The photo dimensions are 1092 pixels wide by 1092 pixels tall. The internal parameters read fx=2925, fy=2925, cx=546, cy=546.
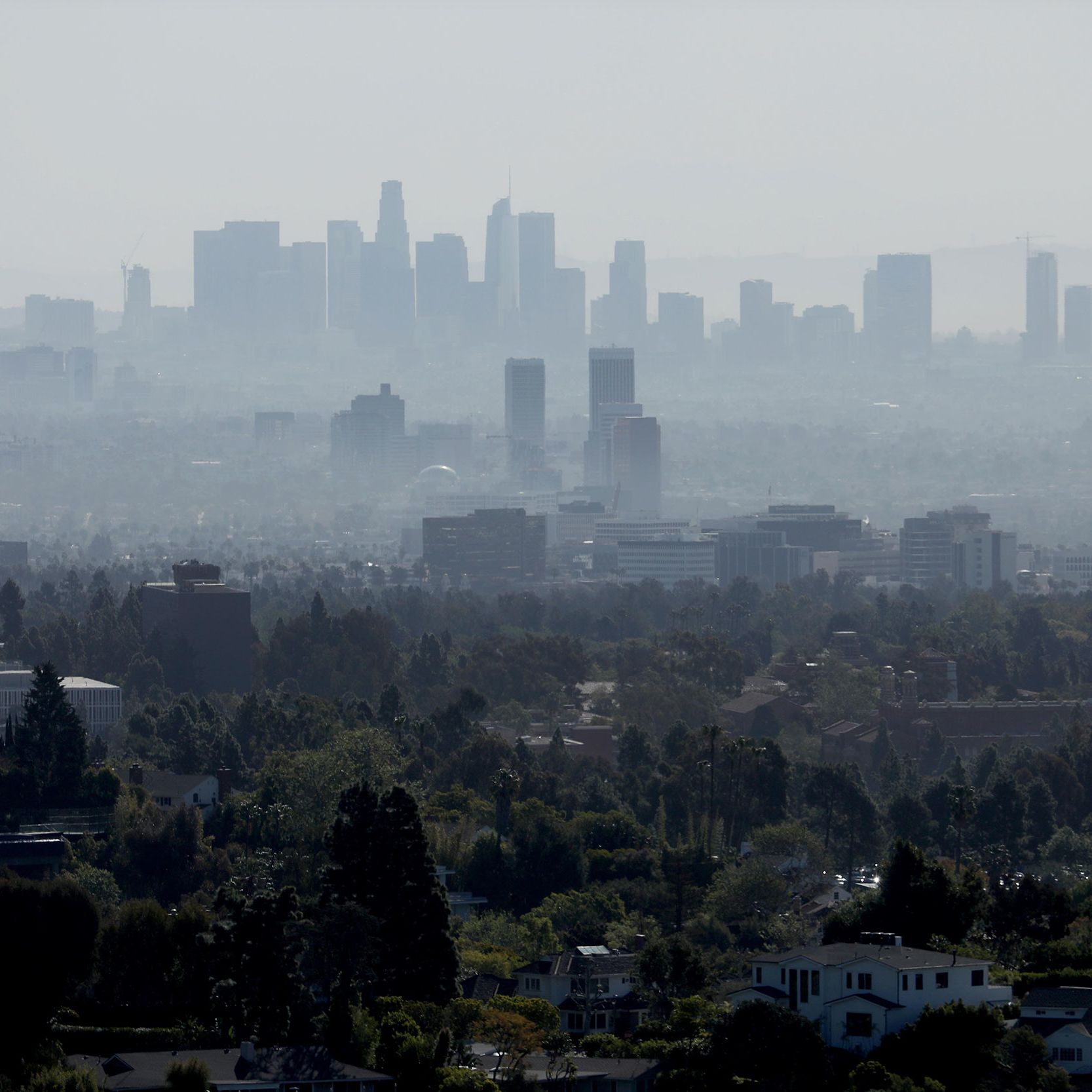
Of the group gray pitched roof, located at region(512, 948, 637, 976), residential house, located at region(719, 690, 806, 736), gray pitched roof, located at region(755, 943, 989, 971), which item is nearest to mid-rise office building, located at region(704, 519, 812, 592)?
residential house, located at region(719, 690, 806, 736)

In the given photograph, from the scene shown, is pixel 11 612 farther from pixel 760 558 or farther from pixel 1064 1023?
pixel 760 558

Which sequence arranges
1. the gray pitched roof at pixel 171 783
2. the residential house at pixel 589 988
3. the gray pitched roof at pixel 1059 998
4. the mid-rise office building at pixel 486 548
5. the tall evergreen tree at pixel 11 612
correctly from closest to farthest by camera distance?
the gray pitched roof at pixel 1059 998
the residential house at pixel 589 988
the gray pitched roof at pixel 171 783
the tall evergreen tree at pixel 11 612
the mid-rise office building at pixel 486 548

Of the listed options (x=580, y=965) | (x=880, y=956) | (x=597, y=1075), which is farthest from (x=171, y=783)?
(x=880, y=956)

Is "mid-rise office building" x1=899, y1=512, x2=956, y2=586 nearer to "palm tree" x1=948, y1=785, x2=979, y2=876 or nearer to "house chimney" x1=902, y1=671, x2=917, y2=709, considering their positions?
"house chimney" x1=902, y1=671, x2=917, y2=709

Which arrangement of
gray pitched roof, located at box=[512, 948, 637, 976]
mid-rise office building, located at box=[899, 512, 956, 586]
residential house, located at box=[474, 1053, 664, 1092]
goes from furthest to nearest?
mid-rise office building, located at box=[899, 512, 956, 586] → gray pitched roof, located at box=[512, 948, 637, 976] → residential house, located at box=[474, 1053, 664, 1092]

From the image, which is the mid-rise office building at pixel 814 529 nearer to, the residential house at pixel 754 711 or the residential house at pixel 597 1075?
the residential house at pixel 754 711

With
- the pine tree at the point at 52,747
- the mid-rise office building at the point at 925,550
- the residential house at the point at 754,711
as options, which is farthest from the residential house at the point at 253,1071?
the mid-rise office building at the point at 925,550
